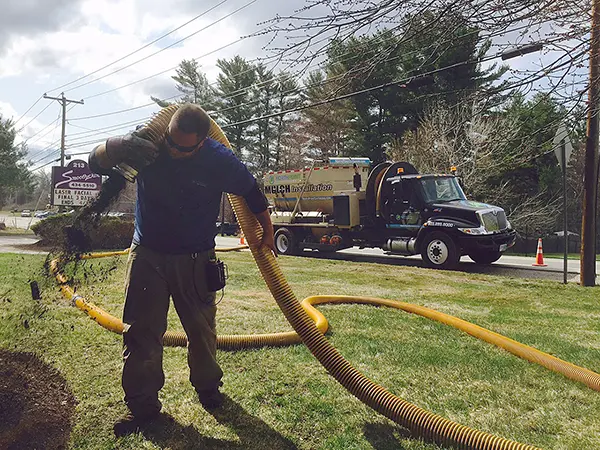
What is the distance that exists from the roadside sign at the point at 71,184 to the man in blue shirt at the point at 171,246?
44.7ft

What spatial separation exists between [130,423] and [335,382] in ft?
4.59

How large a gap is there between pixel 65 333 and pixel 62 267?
3.17 ft

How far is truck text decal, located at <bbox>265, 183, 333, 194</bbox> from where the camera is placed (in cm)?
1369

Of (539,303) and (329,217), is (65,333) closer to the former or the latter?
(539,303)

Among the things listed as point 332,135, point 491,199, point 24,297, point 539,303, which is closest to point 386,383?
point 539,303

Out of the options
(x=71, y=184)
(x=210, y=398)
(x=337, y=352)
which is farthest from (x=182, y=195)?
(x=71, y=184)

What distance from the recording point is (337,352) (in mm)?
3010

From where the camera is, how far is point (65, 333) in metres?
4.32

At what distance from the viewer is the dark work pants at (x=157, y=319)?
2727 millimetres

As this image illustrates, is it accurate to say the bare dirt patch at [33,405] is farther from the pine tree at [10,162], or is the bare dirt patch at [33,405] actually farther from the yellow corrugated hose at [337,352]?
the pine tree at [10,162]

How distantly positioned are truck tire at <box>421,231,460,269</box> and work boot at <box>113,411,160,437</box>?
361 inches

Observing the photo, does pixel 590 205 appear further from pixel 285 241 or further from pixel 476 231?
pixel 285 241

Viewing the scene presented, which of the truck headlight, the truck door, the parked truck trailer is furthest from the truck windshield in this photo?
the truck headlight

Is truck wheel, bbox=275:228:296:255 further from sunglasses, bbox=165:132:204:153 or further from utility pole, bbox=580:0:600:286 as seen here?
sunglasses, bbox=165:132:204:153
